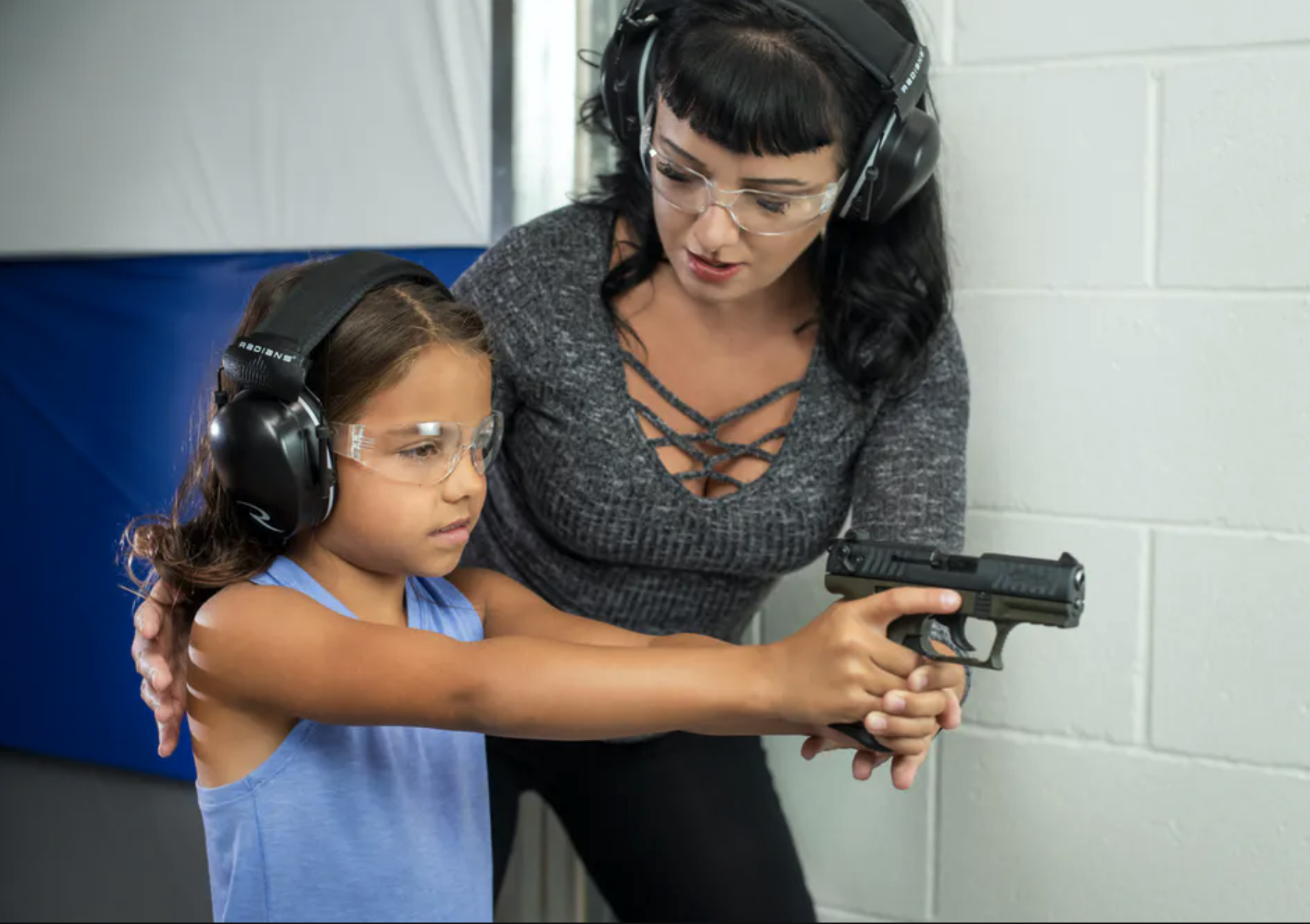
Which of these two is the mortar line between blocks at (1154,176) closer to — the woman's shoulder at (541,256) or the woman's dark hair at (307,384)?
the woman's shoulder at (541,256)

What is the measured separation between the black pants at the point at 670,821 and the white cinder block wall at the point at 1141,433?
20.1 inches

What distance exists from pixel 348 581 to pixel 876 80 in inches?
30.5

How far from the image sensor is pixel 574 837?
176 cm

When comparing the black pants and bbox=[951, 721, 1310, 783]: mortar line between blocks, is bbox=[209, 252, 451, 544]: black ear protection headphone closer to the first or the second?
the black pants

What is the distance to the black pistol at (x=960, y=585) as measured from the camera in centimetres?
109

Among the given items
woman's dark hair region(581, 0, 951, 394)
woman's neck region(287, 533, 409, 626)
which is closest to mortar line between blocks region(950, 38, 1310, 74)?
woman's dark hair region(581, 0, 951, 394)

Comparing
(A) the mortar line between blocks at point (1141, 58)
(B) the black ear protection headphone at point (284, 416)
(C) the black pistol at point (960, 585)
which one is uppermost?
(A) the mortar line between blocks at point (1141, 58)

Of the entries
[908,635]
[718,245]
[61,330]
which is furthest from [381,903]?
[61,330]

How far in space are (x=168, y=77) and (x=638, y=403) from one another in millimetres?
847

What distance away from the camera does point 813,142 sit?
1348mm

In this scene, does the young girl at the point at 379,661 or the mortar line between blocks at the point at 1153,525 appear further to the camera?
the mortar line between blocks at the point at 1153,525

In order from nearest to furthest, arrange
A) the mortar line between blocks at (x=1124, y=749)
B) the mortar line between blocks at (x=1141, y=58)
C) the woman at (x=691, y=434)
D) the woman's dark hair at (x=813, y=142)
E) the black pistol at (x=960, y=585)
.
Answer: the black pistol at (x=960, y=585), the woman's dark hair at (x=813, y=142), the woman at (x=691, y=434), the mortar line between blocks at (x=1141, y=58), the mortar line between blocks at (x=1124, y=749)

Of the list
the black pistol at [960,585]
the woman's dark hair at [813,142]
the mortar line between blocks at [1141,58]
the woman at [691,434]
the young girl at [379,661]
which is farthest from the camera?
the mortar line between blocks at [1141,58]

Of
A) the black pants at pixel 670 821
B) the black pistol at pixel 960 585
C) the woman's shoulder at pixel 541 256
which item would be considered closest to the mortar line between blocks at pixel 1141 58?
the woman's shoulder at pixel 541 256
